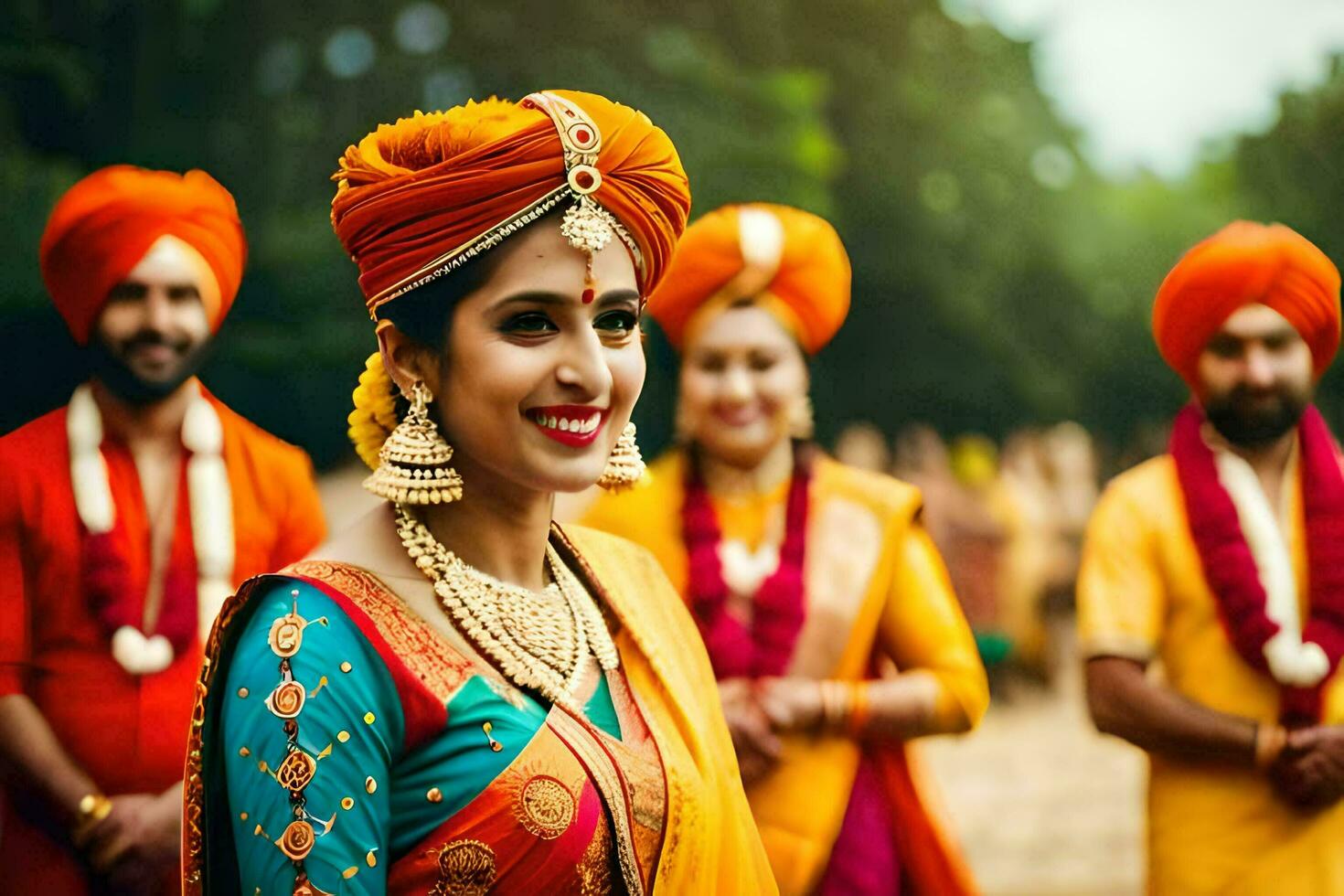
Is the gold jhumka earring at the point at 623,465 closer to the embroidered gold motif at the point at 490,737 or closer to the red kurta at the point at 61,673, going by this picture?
the embroidered gold motif at the point at 490,737

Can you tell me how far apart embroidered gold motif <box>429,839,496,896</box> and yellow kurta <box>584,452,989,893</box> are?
68.4 inches

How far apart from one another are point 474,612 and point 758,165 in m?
8.78

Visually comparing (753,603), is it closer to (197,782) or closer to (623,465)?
(623,465)

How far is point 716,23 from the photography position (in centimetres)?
1144

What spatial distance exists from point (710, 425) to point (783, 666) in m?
0.63

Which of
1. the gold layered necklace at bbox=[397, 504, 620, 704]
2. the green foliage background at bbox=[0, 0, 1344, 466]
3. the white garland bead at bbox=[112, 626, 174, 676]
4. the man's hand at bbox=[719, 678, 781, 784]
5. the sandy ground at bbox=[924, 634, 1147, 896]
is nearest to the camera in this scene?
the gold layered necklace at bbox=[397, 504, 620, 704]

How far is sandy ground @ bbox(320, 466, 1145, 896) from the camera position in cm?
859

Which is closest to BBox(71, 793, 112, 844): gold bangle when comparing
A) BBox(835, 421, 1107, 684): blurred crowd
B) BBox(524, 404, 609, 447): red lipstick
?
BBox(524, 404, 609, 447): red lipstick

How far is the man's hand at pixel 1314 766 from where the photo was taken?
367 centimetres

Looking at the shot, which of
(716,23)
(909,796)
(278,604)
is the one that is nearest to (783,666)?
(909,796)

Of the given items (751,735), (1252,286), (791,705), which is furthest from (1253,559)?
(751,735)

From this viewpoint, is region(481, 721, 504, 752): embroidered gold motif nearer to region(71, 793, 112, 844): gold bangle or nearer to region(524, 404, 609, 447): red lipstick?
region(524, 404, 609, 447): red lipstick

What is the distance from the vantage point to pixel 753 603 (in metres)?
3.87

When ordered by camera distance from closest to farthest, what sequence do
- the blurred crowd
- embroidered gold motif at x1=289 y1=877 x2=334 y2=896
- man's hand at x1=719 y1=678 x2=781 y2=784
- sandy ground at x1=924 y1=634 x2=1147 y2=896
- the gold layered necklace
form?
1. embroidered gold motif at x1=289 y1=877 x2=334 y2=896
2. the gold layered necklace
3. man's hand at x1=719 y1=678 x2=781 y2=784
4. sandy ground at x1=924 y1=634 x2=1147 y2=896
5. the blurred crowd
